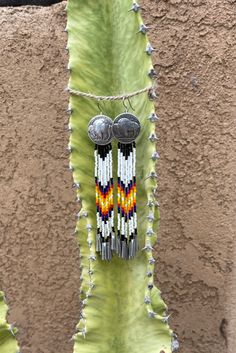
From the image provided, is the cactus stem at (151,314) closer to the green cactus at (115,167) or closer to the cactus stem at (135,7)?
the green cactus at (115,167)

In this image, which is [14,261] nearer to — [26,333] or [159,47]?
[26,333]

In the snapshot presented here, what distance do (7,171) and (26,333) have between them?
1.67 feet

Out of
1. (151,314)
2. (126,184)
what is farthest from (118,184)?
(151,314)

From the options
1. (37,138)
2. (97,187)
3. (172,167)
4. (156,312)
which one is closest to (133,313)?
(156,312)

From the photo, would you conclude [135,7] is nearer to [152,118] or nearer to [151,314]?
[152,118]

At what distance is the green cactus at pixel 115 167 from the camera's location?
0.95 meters

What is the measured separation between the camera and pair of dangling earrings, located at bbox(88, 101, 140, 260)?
0.93 metres

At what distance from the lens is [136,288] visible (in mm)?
1011

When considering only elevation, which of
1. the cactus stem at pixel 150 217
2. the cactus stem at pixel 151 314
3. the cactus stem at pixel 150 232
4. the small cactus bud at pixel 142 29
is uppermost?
the small cactus bud at pixel 142 29

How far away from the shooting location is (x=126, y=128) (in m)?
0.92

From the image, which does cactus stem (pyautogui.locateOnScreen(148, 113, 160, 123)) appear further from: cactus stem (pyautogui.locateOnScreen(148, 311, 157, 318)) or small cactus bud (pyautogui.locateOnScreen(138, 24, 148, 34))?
cactus stem (pyautogui.locateOnScreen(148, 311, 157, 318))

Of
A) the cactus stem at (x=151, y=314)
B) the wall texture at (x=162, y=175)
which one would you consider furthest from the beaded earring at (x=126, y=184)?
the wall texture at (x=162, y=175)

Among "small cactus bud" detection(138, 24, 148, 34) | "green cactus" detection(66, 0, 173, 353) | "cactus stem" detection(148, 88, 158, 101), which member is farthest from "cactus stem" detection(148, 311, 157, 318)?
"small cactus bud" detection(138, 24, 148, 34)

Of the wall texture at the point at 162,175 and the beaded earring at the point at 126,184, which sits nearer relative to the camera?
the beaded earring at the point at 126,184
